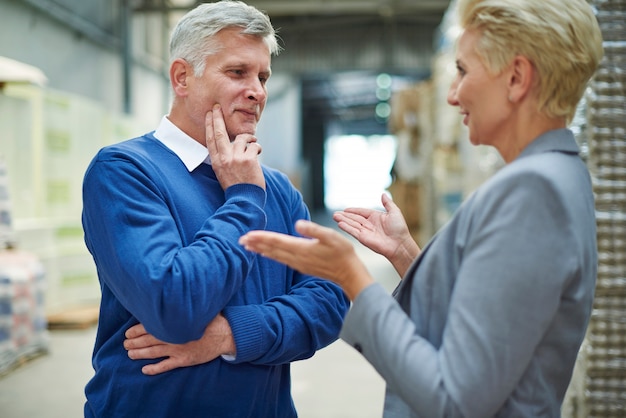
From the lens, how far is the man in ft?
5.04

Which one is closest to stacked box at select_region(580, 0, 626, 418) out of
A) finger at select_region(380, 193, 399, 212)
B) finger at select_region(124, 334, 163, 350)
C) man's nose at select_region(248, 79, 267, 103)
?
finger at select_region(380, 193, 399, 212)

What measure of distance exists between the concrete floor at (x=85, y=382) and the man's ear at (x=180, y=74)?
313 centimetres

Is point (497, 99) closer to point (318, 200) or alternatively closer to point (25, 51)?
point (25, 51)

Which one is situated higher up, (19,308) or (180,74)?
(180,74)

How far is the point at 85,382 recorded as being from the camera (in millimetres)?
5316

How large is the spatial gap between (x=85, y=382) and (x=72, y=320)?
1.93 m

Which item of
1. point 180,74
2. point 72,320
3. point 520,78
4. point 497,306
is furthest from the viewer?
point 72,320

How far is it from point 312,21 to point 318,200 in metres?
17.0

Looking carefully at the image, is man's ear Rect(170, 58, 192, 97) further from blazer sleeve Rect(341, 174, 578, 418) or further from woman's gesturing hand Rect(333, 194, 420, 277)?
blazer sleeve Rect(341, 174, 578, 418)

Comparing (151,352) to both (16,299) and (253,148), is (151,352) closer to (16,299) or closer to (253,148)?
(253,148)

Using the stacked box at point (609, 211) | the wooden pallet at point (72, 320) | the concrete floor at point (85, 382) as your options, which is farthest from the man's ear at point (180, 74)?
the wooden pallet at point (72, 320)

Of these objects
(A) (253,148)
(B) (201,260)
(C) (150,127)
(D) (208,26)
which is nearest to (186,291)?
(B) (201,260)

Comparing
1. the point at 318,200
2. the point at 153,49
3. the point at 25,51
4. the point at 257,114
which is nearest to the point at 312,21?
the point at 153,49

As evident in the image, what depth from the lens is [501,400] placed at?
1.21 m
